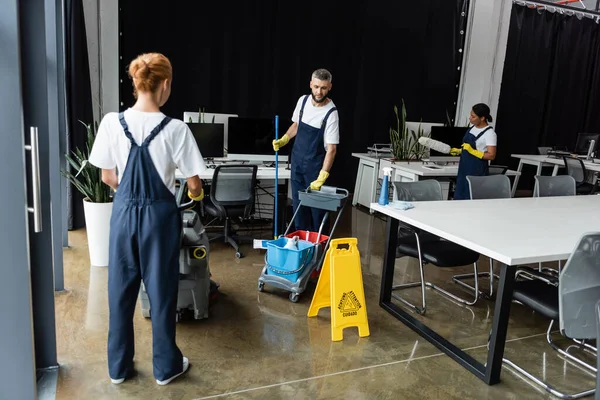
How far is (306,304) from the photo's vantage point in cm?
332

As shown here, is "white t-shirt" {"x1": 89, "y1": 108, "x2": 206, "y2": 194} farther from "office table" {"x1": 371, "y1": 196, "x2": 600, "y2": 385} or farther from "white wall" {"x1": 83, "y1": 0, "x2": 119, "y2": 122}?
"white wall" {"x1": 83, "y1": 0, "x2": 119, "y2": 122}

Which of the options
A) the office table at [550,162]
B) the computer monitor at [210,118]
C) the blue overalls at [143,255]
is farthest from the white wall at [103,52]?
the office table at [550,162]

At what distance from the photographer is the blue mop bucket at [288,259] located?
10.6 feet

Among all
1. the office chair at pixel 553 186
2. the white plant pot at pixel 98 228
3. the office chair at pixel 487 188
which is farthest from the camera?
the office chair at pixel 553 186

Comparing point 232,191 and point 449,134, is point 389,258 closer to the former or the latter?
point 232,191

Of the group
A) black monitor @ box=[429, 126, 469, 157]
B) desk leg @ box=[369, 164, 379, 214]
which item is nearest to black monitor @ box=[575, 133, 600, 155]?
black monitor @ box=[429, 126, 469, 157]

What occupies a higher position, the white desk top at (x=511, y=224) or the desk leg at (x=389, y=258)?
the white desk top at (x=511, y=224)

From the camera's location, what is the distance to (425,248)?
3.24m

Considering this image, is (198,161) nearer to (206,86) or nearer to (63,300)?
(63,300)

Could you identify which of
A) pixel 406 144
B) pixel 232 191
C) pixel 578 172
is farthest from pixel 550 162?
pixel 232 191

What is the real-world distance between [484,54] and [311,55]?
2937 mm

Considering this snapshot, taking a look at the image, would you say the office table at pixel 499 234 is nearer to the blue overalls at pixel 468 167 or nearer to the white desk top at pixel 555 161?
the blue overalls at pixel 468 167

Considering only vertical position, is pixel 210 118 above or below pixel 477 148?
above

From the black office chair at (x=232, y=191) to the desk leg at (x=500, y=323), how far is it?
2325 millimetres
